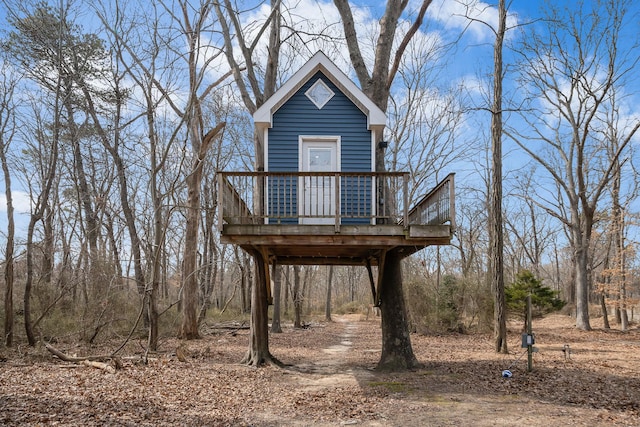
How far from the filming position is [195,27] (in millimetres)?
15344

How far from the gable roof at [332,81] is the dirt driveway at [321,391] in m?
6.12

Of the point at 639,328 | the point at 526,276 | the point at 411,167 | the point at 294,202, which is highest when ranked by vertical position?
the point at 411,167

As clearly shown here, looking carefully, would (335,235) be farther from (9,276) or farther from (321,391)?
(9,276)

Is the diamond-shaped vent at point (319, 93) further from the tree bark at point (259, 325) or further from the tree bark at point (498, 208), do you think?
the tree bark at point (498, 208)

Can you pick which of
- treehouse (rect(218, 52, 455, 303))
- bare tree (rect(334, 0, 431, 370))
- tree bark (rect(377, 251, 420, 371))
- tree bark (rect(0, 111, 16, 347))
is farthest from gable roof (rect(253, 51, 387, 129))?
tree bark (rect(0, 111, 16, 347))

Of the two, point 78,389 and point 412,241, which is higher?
point 412,241

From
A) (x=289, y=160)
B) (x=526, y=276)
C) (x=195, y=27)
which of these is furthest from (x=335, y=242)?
(x=526, y=276)

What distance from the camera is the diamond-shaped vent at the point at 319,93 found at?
38.6ft

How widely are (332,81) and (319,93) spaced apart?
433 mm

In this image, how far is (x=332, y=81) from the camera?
11.8 m

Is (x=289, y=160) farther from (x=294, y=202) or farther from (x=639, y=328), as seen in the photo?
(x=639, y=328)

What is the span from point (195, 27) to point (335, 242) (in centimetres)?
976

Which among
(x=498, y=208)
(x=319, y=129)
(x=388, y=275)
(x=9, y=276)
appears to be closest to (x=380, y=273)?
Answer: (x=388, y=275)

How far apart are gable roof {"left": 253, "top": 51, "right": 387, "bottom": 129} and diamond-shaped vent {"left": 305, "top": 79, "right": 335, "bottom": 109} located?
8.9 inches
